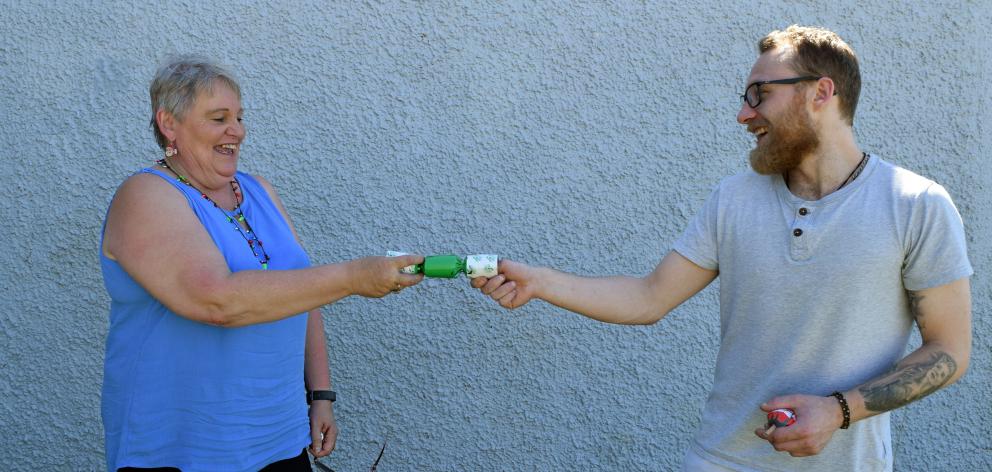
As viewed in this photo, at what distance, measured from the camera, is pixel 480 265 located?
269cm

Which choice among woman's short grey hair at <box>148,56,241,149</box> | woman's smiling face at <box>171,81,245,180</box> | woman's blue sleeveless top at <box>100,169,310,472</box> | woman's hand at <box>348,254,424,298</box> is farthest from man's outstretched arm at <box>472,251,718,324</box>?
woman's short grey hair at <box>148,56,241,149</box>

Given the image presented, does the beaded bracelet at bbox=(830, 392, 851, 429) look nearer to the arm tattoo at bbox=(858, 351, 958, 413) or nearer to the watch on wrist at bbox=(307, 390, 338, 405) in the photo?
the arm tattoo at bbox=(858, 351, 958, 413)

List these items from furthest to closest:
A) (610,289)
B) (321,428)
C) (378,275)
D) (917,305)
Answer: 1. (321,428)
2. (610,289)
3. (378,275)
4. (917,305)

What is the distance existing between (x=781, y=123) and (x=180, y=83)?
1675 millimetres

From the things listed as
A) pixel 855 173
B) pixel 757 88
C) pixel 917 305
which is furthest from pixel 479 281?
pixel 917 305

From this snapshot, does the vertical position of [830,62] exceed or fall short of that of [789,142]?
it exceeds it

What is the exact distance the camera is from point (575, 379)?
12.5 ft

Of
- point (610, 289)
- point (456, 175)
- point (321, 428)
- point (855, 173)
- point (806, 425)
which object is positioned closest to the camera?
point (806, 425)

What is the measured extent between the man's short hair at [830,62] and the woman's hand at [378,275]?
3.85 ft

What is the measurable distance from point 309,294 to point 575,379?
1.66 meters

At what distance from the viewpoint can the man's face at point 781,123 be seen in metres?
2.40

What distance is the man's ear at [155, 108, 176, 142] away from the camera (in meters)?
2.64

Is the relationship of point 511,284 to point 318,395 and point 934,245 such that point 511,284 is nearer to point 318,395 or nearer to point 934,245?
point 318,395

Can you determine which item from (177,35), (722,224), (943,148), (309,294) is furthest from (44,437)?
(943,148)
